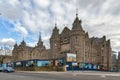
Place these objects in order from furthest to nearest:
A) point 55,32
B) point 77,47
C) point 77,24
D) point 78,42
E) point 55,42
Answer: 1. point 55,32
2. point 55,42
3. point 77,24
4. point 78,42
5. point 77,47

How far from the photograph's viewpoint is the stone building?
77.2 meters

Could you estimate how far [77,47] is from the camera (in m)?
76.4

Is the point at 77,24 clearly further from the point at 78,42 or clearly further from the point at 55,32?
the point at 55,32

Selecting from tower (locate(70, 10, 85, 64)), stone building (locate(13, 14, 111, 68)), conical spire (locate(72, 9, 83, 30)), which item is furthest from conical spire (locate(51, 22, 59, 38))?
tower (locate(70, 10, 85, 64))

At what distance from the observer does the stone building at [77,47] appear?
77.2m

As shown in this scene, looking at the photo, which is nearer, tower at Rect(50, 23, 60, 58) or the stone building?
the stone building

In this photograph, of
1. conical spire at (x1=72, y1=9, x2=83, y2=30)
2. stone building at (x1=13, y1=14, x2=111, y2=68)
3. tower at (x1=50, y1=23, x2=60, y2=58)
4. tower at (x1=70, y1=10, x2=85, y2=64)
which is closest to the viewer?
tower at (x1=70, y1=10, x2=85, y2=64)

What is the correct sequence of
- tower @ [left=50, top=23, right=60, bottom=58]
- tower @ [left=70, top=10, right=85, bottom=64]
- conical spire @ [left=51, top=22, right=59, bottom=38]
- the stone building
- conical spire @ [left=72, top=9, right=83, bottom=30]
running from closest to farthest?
tower @ [left=70, top=10, right=85, bottom=64] < the stone building < conical spire @ [left=72, top=9, right=83, bottom=30] < tower @ [left=50, top=23, right=60, bottom=58] < conical spire @ [left=51, top=22, right=59, bottom=38]

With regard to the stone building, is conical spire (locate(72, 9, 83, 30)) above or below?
above

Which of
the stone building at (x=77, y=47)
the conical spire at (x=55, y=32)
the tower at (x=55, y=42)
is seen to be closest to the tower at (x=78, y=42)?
the stone building at (x=77, y=47)

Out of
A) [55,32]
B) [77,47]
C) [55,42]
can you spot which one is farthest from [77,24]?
[55,42]

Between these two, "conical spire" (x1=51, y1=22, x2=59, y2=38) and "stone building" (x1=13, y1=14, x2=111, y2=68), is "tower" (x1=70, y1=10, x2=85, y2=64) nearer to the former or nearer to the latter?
"stone building" (x1=13, y1=14, x2=111, y2=68)

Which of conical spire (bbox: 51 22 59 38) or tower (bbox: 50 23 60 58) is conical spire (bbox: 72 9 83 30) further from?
conical spire (bbox: 51 22 59 38)

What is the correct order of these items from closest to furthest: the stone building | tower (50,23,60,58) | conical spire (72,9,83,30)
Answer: the stone building → conical spire (72,9,83,30) → tower (50,23,60,58)
